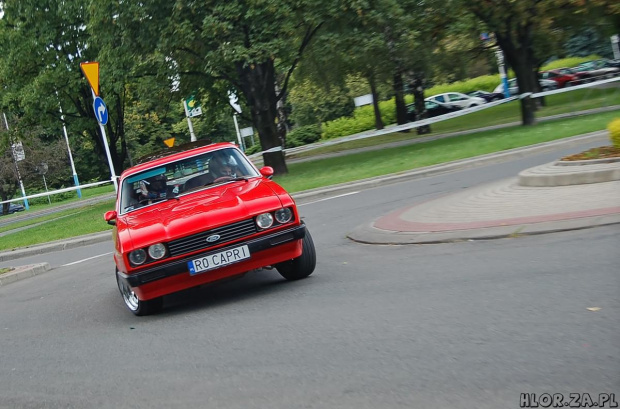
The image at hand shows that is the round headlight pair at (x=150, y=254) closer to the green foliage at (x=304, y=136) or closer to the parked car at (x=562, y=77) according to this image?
the parked car at (x=562, y=77)

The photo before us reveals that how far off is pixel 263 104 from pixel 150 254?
2111 centimetres

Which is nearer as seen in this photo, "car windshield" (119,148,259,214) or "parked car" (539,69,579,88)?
"car windshield" (119,148,259,214)

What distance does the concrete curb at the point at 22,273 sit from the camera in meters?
13.0

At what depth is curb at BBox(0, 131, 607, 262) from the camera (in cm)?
1802

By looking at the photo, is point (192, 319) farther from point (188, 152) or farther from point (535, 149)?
point (535, 149)

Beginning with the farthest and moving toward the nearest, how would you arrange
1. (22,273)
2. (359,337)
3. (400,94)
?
(400,94) < (22,273) < (359,337)

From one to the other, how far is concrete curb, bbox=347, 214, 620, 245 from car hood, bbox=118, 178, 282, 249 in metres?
2.22

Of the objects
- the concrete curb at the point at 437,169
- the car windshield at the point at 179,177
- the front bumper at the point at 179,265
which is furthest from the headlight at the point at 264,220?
the concrete curb at the point at 437,169

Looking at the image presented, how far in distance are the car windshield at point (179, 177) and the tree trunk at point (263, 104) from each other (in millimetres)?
18528

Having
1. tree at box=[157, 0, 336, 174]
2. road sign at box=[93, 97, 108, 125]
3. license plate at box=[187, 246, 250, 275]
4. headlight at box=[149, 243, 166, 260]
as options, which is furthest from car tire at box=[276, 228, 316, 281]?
tree at box=[157, 0, 336, 174]

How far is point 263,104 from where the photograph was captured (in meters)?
28.1

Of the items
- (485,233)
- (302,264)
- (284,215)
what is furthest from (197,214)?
(485,233)

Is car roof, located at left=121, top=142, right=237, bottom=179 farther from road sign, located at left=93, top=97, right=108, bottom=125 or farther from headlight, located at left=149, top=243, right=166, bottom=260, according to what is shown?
road sign, located at left=93, top=97, right=108, bottom=125

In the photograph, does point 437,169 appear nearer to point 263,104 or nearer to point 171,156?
point 263,104
